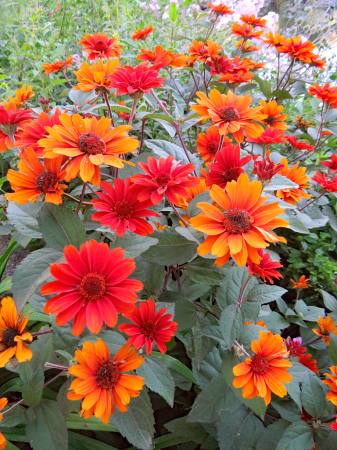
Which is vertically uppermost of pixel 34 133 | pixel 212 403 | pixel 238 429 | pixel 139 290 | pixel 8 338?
pixel 34 133

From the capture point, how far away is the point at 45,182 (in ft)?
1.96

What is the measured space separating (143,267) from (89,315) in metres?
0.25

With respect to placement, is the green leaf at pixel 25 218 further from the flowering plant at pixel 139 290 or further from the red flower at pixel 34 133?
the red flower at pixel 34 133

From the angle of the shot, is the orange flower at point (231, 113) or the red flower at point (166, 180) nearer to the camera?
the red flower at point (166, 180)

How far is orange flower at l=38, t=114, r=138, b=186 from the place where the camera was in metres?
0.55

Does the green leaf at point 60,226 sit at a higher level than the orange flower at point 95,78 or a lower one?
lower

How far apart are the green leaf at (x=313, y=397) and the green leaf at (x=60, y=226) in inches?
29.8

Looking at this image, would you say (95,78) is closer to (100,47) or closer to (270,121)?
(100,47)

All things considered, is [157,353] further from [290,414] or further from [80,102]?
[80,102]

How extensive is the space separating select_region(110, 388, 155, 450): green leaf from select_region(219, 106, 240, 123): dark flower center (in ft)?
2.36

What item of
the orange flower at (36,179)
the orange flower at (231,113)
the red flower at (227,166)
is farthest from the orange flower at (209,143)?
the orange flower at (36,179)

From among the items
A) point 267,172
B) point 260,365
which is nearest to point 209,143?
point 267,172

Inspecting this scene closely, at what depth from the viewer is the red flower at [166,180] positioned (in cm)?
58

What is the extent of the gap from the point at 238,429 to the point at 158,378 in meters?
0.36
